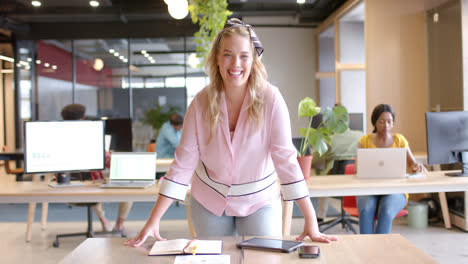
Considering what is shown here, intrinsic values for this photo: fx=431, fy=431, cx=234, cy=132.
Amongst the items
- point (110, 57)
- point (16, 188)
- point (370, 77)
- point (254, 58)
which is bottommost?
point (16, 188)

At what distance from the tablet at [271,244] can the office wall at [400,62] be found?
510 cm

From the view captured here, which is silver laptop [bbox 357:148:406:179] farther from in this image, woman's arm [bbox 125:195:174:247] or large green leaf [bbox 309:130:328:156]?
woman's arm [bbox 125:195:174:247]

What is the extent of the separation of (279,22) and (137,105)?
3922mm

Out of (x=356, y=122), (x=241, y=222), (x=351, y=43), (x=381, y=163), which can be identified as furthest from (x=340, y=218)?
(x=351, y=43)

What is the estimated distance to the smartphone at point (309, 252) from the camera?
1553 mm

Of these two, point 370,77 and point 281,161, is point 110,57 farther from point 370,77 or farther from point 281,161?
point 281,161

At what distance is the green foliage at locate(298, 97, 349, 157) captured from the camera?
3473mm

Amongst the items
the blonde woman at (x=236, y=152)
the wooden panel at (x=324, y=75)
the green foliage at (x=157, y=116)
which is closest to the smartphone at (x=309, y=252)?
the blonde woman at (x=236, y=152)

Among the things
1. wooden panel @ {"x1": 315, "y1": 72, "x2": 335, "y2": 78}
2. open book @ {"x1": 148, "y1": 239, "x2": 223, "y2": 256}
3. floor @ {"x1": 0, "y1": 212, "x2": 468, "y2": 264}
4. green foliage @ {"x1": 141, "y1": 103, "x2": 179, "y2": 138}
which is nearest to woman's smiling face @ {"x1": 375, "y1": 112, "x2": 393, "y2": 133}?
floor @ {"x1": 0, "y1": 212, "x2": 468, "y2": 264}

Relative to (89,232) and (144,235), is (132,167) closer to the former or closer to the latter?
(89,232)

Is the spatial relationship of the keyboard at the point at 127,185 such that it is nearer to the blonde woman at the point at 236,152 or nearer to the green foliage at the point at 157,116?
the blonde woman at the point at 236,152

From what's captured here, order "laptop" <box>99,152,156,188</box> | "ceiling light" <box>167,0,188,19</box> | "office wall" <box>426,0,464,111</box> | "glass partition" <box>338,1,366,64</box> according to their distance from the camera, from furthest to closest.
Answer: "glass partition" <box>338,1,366,64</box> < "office wall" <box>426,0,464,111</box> < "ceiling light" <box>167,0,188,19</box> < "laptop" <box>99,152,156,188</box>

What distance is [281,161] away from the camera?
183 centimetres

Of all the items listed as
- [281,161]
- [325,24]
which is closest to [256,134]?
[281,161]
